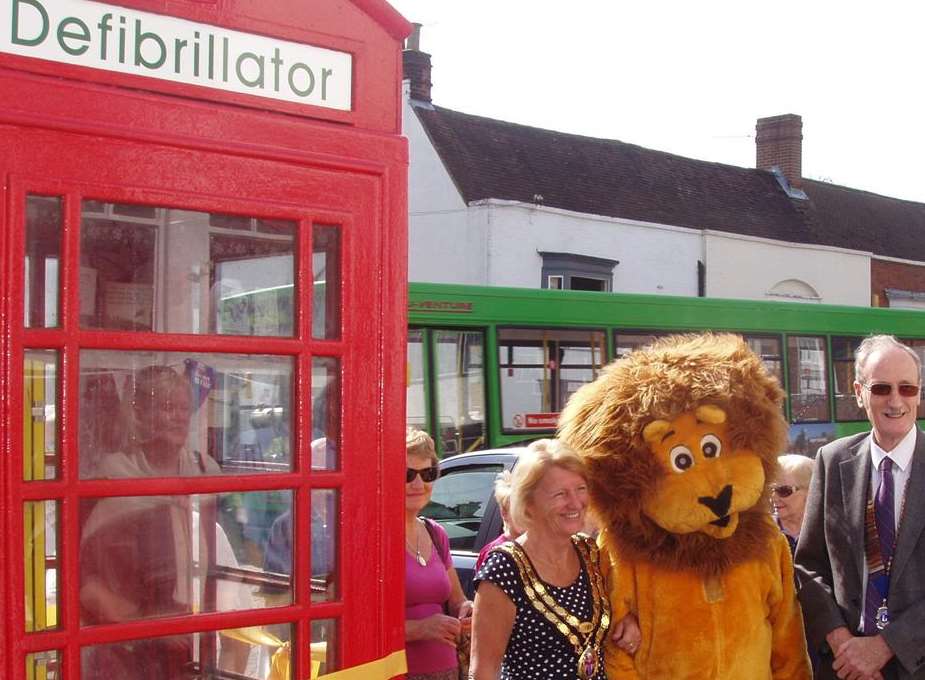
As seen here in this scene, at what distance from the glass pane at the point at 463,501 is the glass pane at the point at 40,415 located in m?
3.96

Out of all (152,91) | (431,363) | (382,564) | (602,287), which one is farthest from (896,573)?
(602,287)

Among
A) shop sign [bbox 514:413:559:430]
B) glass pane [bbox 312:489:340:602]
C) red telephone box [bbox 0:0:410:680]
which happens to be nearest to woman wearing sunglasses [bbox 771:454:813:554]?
red telephone box [bbox 0:0:410:680]

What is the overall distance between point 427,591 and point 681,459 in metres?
1.29

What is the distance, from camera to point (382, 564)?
2.89 metres

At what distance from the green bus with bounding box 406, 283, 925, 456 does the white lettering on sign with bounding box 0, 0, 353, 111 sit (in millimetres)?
9026

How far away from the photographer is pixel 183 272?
2613 millimetres

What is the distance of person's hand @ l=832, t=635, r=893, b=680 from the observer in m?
3.33

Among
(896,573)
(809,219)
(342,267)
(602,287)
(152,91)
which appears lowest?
(896,573)

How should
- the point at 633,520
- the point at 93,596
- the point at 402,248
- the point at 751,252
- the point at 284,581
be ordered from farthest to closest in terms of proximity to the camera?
1. the point at 751,252
2. the point at 633,520
3. the point at 402,248
4. the point at 284,581
5. the point at 93,596

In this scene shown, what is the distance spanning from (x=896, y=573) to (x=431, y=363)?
29.1 feet

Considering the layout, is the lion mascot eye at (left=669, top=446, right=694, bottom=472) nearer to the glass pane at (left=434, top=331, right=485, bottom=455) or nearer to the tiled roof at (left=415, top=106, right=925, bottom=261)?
the glass pane at (left=434, top=331, right=485, bottom=455)

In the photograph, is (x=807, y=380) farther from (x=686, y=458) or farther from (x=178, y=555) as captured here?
(x=178, y=555)

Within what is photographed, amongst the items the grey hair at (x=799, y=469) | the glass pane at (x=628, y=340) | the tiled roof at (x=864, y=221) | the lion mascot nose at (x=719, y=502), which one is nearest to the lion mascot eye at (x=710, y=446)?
the lion mascot nose at (x=719, y=502)

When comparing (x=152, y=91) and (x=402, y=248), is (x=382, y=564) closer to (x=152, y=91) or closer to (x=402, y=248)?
(x=402, y=248)
